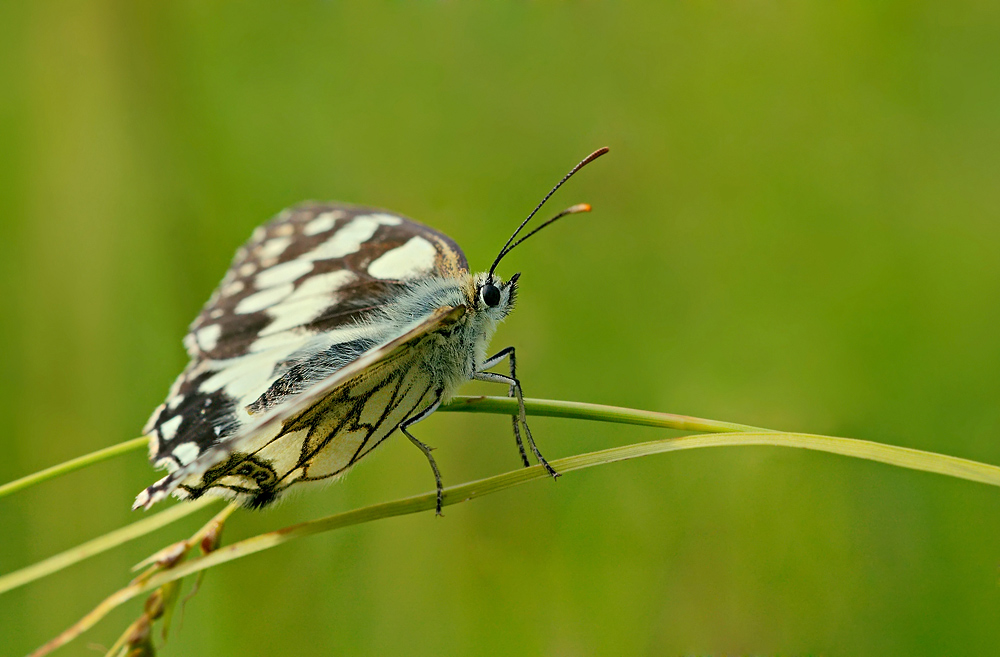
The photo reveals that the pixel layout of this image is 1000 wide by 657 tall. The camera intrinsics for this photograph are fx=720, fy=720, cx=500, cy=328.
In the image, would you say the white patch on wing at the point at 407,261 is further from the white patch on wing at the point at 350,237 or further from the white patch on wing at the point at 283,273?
the white patch on wing at the point at 283,273

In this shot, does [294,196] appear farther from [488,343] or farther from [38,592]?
[38,592]

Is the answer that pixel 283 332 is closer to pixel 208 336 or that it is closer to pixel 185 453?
pixel 208 336

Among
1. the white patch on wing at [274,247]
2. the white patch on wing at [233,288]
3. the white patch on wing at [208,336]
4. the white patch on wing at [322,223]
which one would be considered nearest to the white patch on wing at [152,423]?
the white patch on wing at [208,336]

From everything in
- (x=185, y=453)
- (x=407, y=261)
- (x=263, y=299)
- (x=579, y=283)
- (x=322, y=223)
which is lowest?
(x=185, y=453)

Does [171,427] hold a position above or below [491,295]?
below

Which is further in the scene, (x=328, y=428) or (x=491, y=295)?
(x=491, y=295)

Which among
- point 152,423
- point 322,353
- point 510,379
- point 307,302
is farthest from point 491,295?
point 152,423

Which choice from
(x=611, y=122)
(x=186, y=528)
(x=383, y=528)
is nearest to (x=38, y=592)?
(x=186, y=528)

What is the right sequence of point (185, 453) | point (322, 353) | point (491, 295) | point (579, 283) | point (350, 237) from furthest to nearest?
point (579, 283)
point (350, 237)
point (322, 353)
point (491, 295)
point (185, 453)
